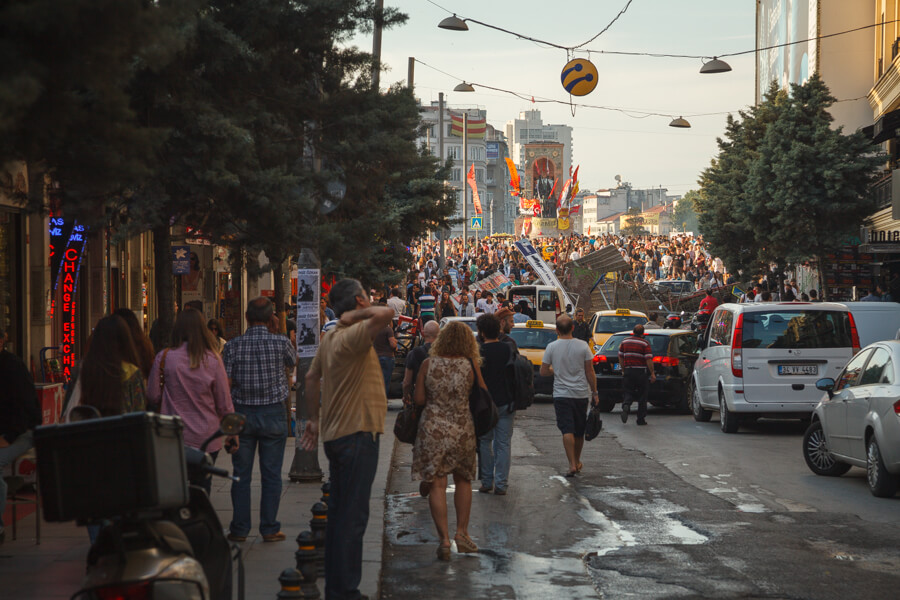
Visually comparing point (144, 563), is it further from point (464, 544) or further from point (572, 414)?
point (572, 414)

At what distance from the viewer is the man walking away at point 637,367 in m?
19.4

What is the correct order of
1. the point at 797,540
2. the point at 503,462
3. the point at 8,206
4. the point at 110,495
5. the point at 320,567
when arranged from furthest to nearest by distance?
1. the point at 8,206
2. the point at 503,462
3. the point at 797,540
4. the point at 320,567
5. the point at 110,495

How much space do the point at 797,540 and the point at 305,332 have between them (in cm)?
514

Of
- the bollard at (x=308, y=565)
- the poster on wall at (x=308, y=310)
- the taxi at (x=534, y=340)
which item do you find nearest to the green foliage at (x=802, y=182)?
the taxi at (x=534, y=340)

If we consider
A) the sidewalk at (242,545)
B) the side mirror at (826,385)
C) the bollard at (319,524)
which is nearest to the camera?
the bollard at (319,524)

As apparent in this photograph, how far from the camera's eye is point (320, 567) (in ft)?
24.1

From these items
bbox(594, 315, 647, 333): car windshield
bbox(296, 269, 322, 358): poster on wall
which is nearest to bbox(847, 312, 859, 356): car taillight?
bbox(296, 269, 322, 358): poster on wall

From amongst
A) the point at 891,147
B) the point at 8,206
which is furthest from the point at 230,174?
the point at 891,147

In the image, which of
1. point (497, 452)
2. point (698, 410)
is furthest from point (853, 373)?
point (698, 410)

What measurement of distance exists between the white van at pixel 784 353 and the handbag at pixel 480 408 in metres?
8.99

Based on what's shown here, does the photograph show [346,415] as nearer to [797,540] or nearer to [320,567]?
[320,567]

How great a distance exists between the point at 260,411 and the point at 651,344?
14.3m

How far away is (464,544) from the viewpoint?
8656 mm

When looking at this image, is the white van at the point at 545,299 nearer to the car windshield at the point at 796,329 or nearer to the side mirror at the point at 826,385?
the car windshield at the point at 796,329
